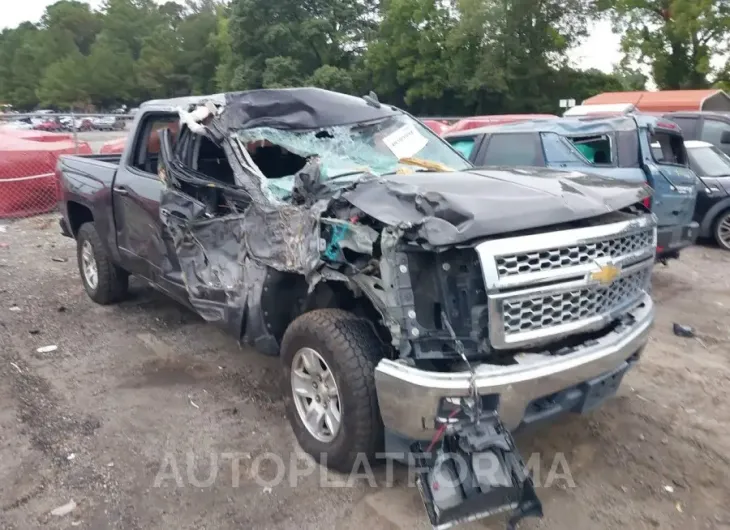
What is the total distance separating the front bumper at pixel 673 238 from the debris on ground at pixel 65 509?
18.7ft

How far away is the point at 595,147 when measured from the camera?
24.1ft

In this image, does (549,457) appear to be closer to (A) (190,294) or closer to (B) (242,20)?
(A) (190,294)

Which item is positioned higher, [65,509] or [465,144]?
[465,144]

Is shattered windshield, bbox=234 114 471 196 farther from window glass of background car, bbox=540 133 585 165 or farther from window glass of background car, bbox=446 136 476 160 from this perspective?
window glass of background car, bbox=446 136 476 160

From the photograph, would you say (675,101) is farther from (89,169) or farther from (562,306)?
(562,306)

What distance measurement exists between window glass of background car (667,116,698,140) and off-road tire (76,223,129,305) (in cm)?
987

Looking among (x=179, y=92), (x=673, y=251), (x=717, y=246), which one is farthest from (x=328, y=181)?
(x=179, y=92)

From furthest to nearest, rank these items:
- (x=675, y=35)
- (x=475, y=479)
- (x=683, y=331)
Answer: (x=675, y=35), (x=683, y=331), (x=475, y=479)

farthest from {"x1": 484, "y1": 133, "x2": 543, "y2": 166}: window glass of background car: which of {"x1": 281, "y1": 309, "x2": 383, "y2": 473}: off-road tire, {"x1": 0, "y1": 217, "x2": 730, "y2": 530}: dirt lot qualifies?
{"x1": 281, "y1": 309, "x2": 383, "y2": 473}: off-road tire

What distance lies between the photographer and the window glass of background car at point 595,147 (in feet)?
23.5

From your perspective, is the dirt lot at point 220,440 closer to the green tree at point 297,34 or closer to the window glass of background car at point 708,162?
the window glass of background car at point 708,162

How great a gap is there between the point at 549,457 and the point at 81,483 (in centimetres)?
252

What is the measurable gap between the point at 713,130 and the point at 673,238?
5966 millimetres

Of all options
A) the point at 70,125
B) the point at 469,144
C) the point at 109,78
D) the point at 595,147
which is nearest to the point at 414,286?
the point at 595,147
